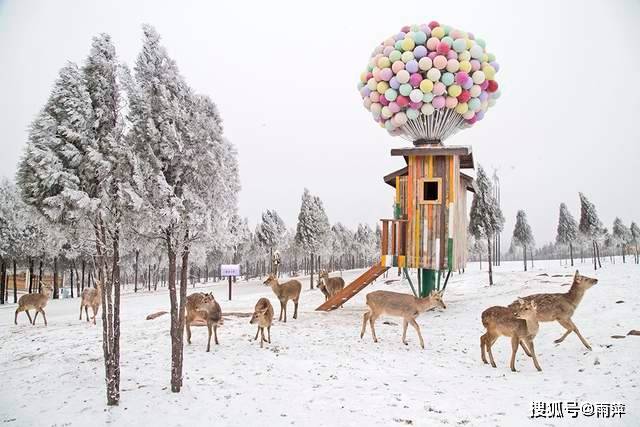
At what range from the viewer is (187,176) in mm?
8414

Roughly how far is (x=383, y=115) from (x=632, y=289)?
13.2 m

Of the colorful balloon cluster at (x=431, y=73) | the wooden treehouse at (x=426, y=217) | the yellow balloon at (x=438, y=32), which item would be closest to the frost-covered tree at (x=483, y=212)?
the wooden treehouse at (x=426, y=217)

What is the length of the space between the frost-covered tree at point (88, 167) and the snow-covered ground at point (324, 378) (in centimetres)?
150

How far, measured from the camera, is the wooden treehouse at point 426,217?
16.6 metres

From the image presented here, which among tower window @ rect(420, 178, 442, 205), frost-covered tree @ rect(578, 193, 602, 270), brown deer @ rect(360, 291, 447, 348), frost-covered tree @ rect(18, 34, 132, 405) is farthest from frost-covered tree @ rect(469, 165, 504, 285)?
frost-covered tree @ rect(18, 34, 132, 405)

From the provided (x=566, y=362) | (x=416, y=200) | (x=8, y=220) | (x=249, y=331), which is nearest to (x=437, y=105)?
(x=416, y=200)

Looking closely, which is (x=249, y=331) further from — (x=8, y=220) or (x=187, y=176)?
(x=8, y=220)

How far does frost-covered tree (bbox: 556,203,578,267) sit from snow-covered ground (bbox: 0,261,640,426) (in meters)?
43.1

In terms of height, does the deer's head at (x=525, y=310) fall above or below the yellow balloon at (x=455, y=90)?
→ below

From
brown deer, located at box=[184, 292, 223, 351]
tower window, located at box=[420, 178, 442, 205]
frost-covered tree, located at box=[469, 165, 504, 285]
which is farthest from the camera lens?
frost-covered tree, located at box=[469, 165, 504, 285]

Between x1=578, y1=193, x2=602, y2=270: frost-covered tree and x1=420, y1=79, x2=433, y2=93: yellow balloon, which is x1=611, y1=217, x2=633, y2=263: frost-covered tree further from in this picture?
x1=420, y1=79, x2=433, y2=93: yellow balloon

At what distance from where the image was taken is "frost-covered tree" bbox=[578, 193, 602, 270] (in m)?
41.0

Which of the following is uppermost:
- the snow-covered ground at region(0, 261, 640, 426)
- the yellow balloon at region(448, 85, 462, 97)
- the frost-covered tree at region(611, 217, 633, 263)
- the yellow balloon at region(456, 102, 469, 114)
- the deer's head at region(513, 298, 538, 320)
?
the yellow balloon at region(448, 85, 462, 97)

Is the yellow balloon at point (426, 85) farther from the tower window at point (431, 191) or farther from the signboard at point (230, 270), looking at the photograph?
the signboard at point (230, 270)
